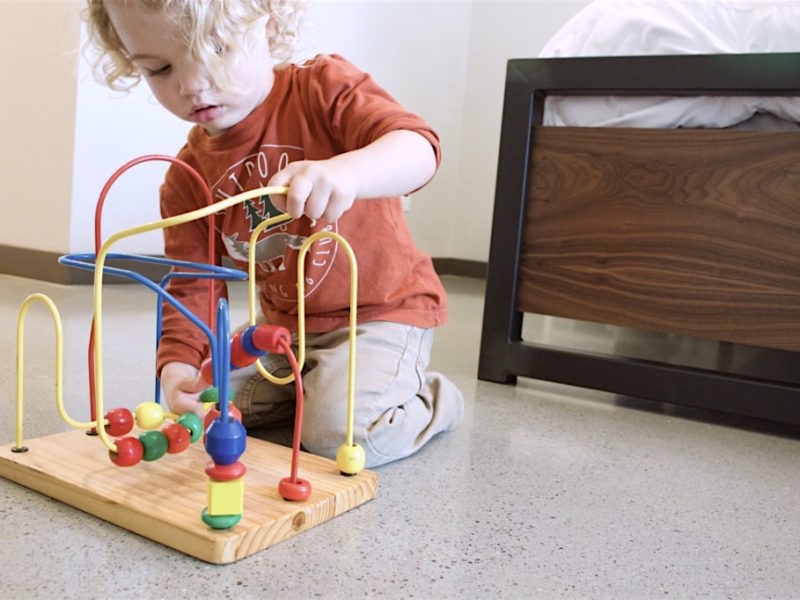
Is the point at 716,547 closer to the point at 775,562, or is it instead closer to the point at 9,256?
the point at 775,562

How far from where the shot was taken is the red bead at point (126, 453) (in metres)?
0.63

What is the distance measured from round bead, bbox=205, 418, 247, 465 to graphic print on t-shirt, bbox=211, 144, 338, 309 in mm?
377

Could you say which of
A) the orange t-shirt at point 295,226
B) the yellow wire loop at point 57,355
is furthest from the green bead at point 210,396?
the orange t-shirt at point 295,226

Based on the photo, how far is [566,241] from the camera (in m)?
1.20

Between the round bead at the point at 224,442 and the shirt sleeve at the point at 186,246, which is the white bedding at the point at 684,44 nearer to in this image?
the shirt sleeve at the point at 186,246

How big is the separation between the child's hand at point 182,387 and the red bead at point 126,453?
0.18 meters

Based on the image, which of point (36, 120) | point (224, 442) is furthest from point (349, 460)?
point (36, 120)

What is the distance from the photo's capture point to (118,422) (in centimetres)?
69

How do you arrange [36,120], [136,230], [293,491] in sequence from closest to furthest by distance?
[136,230]
[293,491]
[36,120]

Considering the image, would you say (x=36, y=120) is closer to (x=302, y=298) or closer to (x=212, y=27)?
(x=212, y=27)

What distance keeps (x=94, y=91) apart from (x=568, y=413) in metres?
1.35

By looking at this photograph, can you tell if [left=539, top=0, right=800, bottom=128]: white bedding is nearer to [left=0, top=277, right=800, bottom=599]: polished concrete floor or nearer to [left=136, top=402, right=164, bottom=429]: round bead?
[left=0, top=277, right=800, bottom=599]: polished concrete floor

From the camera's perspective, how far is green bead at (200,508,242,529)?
22.3 inches

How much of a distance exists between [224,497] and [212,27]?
0.45 metres
